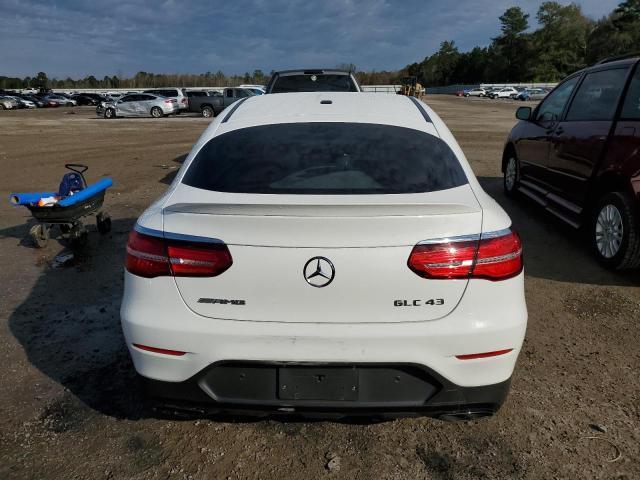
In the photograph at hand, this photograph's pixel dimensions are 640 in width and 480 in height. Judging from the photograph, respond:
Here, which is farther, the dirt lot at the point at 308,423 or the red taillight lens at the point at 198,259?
the dirt lot at the point at 308,423

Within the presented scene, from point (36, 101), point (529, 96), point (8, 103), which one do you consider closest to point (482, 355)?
point (8, 103)

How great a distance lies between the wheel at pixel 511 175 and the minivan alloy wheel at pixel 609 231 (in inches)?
96.4

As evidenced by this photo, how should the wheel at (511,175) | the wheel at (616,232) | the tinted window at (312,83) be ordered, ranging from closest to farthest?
the wheel at (616,232)
the wheel at (511,175)
the tinted window at (312,83)

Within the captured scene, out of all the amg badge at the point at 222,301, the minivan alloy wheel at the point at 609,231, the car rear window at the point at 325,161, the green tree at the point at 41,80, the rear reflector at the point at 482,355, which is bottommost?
the green tree at the point at 41,80

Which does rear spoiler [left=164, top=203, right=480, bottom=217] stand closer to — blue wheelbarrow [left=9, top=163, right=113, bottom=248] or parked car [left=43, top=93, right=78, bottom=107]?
blue wheelbarrow [left=9, top=163, right=113, bottom=248]

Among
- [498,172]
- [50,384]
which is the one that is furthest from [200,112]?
[50,384]

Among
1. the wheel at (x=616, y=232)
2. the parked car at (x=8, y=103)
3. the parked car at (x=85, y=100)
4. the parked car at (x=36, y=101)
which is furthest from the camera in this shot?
the parked car at (x=85, y=100)

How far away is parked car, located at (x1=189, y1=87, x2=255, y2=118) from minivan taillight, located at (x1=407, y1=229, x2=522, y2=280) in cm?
2800

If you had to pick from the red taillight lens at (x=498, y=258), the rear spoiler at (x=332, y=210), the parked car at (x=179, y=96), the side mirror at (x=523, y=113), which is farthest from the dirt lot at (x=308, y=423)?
the parked car at (x=179, y=96)

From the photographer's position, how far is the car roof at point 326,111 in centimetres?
275

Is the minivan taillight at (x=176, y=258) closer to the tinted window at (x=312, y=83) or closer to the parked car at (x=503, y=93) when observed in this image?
the tinted window at (x=312, y=83)

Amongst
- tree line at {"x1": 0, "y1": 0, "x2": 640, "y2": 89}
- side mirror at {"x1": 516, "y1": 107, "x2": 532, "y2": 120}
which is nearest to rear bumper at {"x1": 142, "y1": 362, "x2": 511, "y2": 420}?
side mirror at {"x1": 516, "y1": 107, "x2": 532, "y2": 120}

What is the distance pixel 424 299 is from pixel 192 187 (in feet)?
3.95

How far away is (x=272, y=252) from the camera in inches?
74.2
